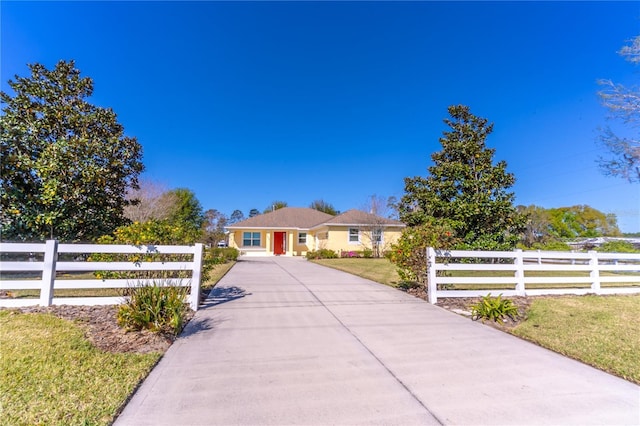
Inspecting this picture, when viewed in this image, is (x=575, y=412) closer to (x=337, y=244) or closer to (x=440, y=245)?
(x=440, y=245)

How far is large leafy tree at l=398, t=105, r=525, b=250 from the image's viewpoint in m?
11.6

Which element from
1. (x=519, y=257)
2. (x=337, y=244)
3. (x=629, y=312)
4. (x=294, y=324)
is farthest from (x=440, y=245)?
(x=337, y=244)

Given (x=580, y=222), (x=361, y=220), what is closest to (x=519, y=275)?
(x=361, y=220)

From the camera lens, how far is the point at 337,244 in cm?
2616

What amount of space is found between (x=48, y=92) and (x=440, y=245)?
1311cm

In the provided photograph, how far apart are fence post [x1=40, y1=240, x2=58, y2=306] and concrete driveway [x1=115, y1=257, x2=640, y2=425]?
8.87 ft

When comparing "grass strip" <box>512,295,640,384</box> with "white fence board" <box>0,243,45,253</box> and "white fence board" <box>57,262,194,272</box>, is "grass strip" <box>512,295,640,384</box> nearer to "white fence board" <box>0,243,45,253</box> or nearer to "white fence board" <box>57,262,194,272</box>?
"white fence board" <box>57,262,194,272</box>

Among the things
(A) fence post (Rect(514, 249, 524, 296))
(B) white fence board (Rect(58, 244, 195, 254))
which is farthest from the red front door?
(B) white fence board (Rect(58, 244, 195, 254))

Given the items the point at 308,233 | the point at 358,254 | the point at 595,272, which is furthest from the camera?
the point at 308,233

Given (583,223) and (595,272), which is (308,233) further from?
(583,223)

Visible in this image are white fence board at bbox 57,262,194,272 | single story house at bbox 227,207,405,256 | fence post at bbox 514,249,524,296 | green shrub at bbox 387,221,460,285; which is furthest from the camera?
single story house at bbox 227,207,405,256

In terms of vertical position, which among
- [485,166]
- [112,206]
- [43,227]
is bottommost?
[43,227]

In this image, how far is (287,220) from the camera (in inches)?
1271

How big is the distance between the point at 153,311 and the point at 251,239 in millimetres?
26087
